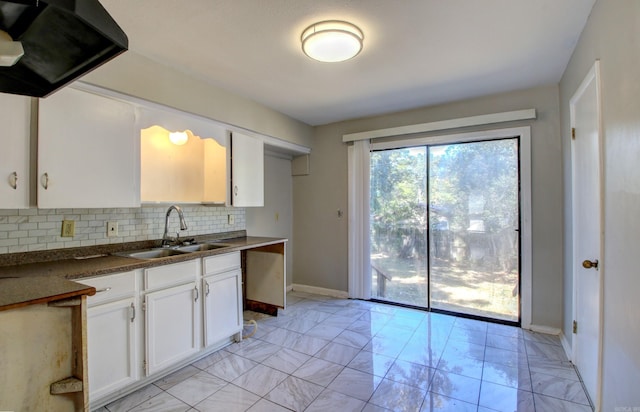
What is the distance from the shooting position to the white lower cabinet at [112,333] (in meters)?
1.72

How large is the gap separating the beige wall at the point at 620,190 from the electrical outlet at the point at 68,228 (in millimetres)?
3147

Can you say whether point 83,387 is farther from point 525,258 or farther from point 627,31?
point 525,258

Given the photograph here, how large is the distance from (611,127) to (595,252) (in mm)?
778

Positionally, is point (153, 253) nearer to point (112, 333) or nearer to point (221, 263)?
point (221, 263)

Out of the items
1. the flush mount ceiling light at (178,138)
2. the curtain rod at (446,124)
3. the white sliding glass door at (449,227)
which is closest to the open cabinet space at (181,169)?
the flush mount ceiling light at (178,138)

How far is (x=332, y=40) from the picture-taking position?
1.89 metres

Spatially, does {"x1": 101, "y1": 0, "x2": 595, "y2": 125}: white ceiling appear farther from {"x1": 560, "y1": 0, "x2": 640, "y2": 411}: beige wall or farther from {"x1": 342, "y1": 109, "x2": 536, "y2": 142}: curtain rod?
{"x1": 560, "y1": 0, "x2": 640, "y2": 411}: beige wall

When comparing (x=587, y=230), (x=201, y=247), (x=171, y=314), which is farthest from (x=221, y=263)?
(x=587, y=230)

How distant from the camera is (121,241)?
234 cm

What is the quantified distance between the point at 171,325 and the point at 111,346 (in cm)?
39

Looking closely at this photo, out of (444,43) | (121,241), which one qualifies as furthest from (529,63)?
(121,241)

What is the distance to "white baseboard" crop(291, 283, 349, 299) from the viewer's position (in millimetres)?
4002

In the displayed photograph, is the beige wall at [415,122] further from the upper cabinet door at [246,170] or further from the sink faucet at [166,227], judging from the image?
the sink faucet at [166,227]

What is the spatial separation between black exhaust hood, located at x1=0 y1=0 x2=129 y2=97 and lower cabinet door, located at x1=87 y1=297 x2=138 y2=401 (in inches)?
50.0
